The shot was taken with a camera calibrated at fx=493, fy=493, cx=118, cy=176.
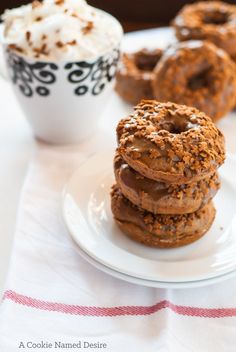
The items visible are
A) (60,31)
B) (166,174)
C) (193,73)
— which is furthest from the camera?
(193,73)

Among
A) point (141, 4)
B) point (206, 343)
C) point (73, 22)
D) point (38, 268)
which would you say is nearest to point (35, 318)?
point (38, 268)

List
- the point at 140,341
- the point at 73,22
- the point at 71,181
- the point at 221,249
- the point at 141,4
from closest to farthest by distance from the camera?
the point at 140,341
the point at 221,249
the point at 71,181
the point at 73,22
the point at 141,4

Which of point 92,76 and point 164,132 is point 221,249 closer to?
point 164,132

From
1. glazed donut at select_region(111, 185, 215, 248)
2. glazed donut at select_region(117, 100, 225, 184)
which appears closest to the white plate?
glazed donut at select_region(111, 185, 215, 248)

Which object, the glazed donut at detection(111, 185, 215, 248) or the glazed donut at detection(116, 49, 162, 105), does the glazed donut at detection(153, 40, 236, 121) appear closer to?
the glazed donut at detection(116, 49, 162, 105)

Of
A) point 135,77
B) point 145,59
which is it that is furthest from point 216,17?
point 135,77

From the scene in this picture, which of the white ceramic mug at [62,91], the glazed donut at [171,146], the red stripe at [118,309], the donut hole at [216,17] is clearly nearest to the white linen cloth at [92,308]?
the red stripe at [118,309]

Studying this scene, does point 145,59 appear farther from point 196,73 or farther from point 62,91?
point 62,91
